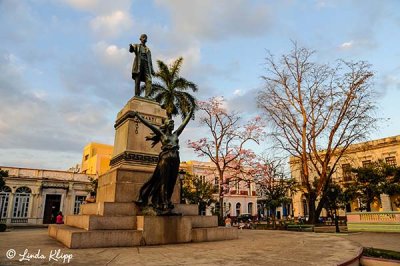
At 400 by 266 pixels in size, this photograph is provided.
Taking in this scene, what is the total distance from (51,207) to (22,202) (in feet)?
10.7

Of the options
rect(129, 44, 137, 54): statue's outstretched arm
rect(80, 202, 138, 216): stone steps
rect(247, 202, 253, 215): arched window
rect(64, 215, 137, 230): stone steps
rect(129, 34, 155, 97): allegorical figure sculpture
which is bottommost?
rect(247, 202, 253, 215): arched window

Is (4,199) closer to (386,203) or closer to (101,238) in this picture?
(101,238)

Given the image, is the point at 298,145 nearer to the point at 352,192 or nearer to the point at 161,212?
the point at 352,192

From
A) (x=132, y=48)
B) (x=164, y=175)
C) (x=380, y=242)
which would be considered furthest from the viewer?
(x=380, y=242)

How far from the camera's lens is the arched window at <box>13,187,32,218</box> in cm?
3341

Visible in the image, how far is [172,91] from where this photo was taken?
27.4 m

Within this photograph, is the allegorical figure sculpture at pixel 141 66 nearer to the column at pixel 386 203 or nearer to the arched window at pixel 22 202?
the arched window at pixel 22 202

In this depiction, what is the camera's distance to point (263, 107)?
82.1ft

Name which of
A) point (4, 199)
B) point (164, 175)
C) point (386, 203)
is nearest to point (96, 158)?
point (4, 199)

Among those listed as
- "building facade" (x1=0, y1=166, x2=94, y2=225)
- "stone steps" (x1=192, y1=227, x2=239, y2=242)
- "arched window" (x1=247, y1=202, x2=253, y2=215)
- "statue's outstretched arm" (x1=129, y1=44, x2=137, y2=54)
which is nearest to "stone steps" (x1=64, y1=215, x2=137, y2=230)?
"stone steps" (x1=192, y1=227, x2=239, y2=242)

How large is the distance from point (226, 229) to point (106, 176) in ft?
13.2

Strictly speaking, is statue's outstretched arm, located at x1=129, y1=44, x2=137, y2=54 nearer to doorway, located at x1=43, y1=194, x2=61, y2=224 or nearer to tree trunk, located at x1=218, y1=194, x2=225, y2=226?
tree trunk, located at x1=218, y1=194, x2=225, y2=226

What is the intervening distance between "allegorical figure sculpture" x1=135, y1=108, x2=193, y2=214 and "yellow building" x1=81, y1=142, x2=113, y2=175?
36.8 metres

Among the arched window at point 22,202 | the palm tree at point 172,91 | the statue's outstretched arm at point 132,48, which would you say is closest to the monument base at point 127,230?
the statue's outstretched arm at point 132,48
